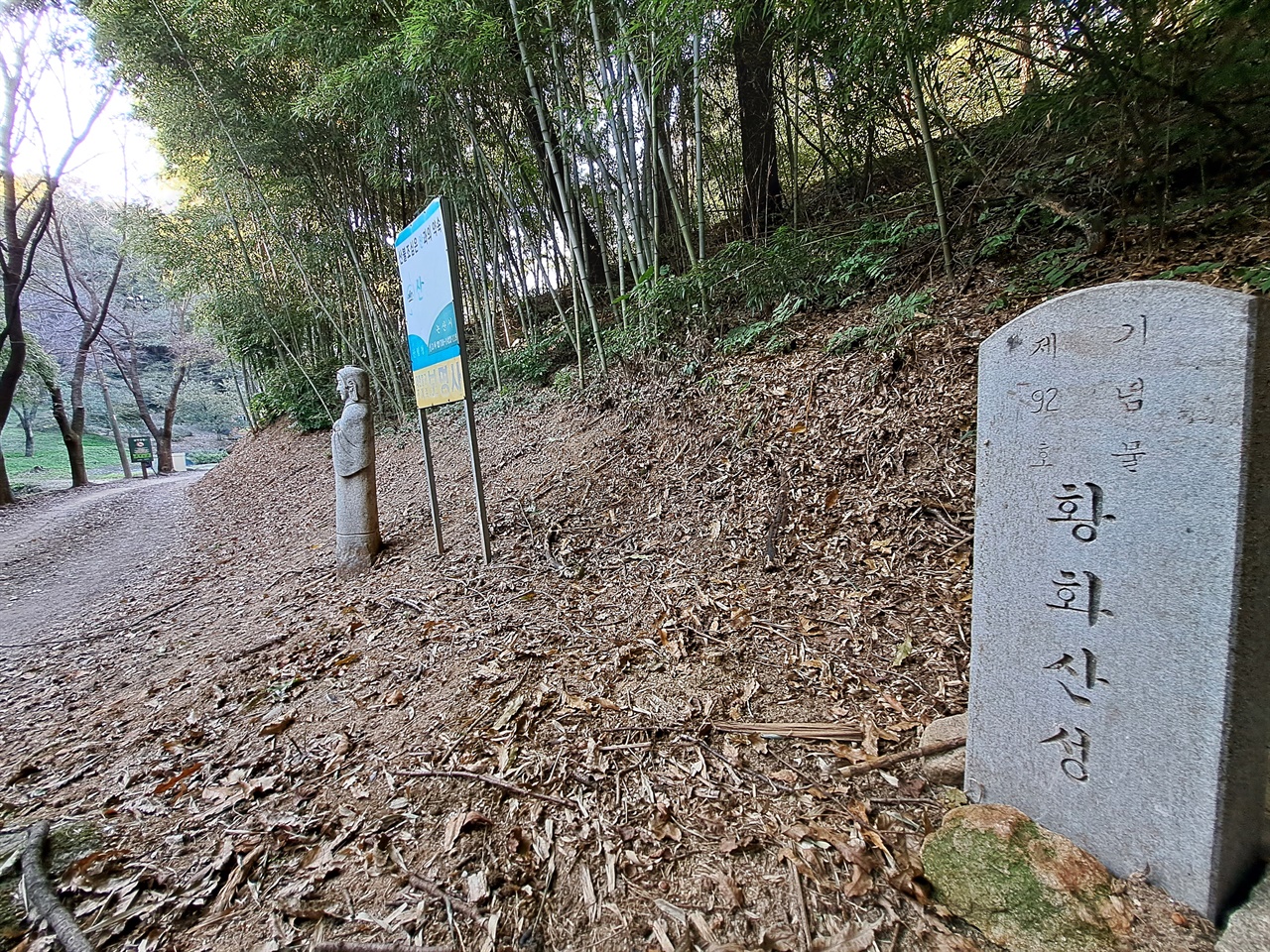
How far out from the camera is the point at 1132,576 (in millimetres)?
1069

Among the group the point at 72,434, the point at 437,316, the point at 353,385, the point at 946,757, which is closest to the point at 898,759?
the point at 946,757

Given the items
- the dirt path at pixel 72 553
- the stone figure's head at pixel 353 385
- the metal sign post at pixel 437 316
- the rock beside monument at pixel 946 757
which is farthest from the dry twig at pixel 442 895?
the dirt path at pixel 72 553

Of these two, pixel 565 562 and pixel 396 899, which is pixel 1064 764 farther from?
pixel 565 562

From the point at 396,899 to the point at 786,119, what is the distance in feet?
18.4

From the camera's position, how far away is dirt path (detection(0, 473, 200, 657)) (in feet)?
14.0

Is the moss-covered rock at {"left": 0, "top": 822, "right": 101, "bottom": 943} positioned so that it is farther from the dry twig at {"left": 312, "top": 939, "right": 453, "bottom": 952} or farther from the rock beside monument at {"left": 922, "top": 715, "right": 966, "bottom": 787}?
the rock beside monument at {"left": 922, "top": 715, "right": 966, "bottom": 787}

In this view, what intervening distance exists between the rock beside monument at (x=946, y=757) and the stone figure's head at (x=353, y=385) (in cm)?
395

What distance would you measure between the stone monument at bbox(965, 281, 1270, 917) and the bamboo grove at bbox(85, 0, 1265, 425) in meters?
2.52

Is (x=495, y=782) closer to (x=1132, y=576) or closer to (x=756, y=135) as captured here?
(x=1132, y=576)

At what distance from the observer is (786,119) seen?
4.46m

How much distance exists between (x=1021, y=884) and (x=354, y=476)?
13.3ft

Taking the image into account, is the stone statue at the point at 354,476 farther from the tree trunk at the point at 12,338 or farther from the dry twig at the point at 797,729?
the tree trunk at the point at 12,338

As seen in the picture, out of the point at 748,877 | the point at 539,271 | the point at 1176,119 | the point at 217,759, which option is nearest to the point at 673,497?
the point at 748,877

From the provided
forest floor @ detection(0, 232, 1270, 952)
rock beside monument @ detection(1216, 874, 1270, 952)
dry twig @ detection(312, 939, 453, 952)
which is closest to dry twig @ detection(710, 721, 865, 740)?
forest floor @ detection(0, 232, 1270, 952)
